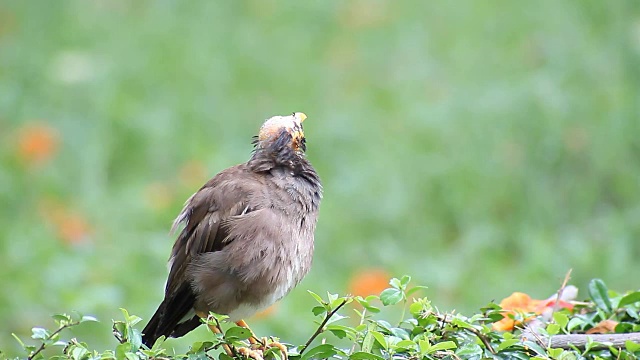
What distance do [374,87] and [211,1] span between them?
2.19 m

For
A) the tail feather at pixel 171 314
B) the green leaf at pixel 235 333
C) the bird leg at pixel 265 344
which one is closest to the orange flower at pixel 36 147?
the tail feather at pixel 171 314

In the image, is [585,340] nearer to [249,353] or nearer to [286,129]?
[249,353]

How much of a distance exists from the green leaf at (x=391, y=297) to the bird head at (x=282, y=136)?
1.24 m

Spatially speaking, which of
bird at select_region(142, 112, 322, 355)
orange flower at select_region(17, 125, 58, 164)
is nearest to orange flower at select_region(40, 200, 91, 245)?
orange flower at select_region(17, 125, 58, 164)

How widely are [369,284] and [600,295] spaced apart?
2.65 m

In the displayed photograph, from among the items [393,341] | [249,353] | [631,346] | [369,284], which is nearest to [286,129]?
[249,353]

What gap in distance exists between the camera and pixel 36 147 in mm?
7172

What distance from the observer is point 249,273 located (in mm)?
3512

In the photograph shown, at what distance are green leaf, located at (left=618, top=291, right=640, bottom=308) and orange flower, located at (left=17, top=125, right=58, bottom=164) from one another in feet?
16.6

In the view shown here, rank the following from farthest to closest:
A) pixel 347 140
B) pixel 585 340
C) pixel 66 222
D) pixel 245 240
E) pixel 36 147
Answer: pixel 347 140, pixel 36 147, pixel 66 222, pixel 245 240, pixel 585 340

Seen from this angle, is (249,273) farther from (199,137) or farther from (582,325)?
(199,137)

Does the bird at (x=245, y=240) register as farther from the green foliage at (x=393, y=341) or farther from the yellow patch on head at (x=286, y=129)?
the green foliage at (x=393, y=341)

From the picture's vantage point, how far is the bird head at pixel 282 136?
3.80 meters

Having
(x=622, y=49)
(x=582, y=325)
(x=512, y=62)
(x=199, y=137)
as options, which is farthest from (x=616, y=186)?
(x=582, y=325)
